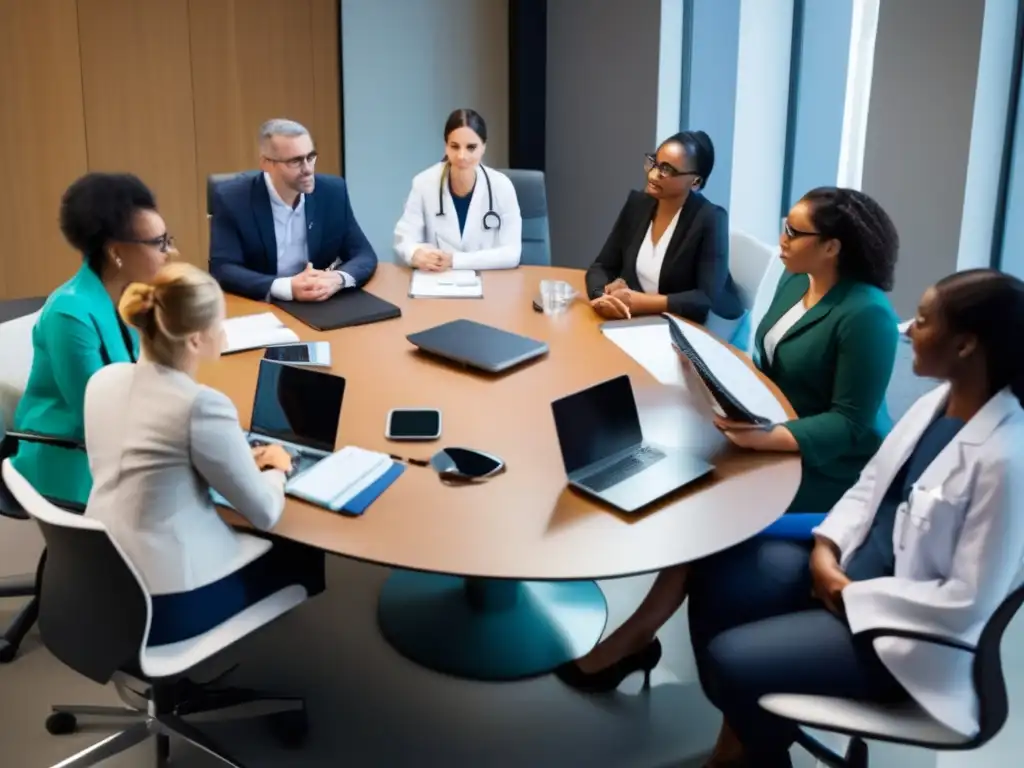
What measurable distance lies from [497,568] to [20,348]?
1725 mm

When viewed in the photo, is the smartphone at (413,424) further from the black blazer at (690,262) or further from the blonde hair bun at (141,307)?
the black blazer at (690,262)

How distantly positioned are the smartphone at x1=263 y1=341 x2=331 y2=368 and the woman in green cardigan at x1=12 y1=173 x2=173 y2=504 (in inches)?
14.1

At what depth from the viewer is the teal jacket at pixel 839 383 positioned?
2381 mm

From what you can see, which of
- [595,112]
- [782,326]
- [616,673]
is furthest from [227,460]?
[595,112]

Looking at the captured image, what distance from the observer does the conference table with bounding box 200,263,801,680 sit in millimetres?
1888

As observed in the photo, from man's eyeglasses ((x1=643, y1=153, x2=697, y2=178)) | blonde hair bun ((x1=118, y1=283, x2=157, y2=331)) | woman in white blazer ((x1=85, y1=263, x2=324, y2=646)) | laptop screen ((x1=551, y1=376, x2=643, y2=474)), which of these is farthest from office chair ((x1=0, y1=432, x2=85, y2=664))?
man's eyeglasses ((x1=643, y1=153, x2=697, y2=178))

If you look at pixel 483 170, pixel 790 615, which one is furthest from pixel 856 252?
pixel 483 170

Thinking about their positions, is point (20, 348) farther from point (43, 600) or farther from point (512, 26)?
point (512, 26)

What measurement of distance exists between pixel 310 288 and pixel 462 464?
1.29 metres

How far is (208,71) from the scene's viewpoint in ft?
17.6

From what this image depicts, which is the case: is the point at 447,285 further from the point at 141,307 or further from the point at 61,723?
the point at 61,723

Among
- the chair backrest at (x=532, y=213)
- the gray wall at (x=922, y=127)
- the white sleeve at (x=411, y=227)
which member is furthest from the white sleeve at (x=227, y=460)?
the gray wall at (x=922, y=127)

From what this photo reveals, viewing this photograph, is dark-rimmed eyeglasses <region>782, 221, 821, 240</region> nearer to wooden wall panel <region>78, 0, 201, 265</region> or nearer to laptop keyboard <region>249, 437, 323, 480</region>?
laptop keyboard <region>249, 437, 323, 480</region>

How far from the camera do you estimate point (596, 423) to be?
213cm
